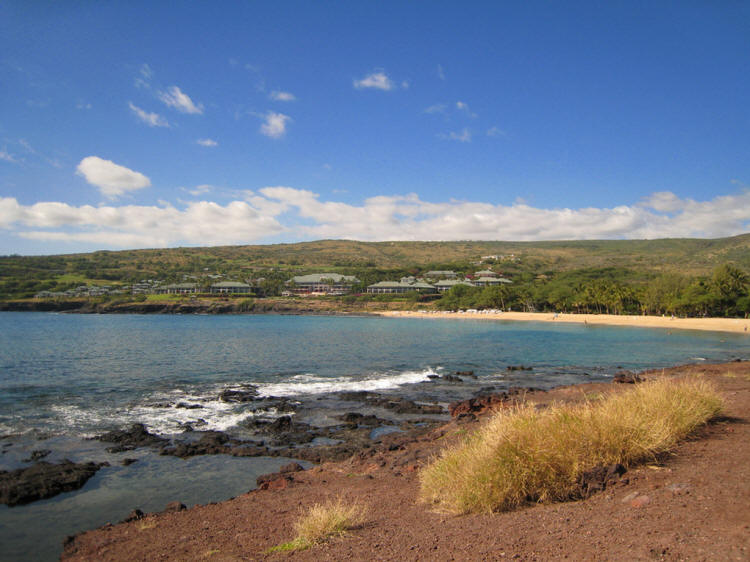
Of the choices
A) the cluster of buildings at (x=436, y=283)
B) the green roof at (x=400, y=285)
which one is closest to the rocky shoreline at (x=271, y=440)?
the cluster of buildings at (x=436, y=283)

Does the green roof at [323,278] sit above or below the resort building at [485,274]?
below

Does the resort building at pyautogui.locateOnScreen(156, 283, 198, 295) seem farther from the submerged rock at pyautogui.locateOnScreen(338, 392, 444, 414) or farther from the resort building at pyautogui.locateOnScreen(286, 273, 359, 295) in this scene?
the submerged rock at pyautogui.locateOnScreen(338, 392, 444, 414)

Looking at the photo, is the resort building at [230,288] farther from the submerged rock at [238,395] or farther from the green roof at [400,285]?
the submerged rock at [238,395]

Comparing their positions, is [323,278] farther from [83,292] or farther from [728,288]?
[728,288]

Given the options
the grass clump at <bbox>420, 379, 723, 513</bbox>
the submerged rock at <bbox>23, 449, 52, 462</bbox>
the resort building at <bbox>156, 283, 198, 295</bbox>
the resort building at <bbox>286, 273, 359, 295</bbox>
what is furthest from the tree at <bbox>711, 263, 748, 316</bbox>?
the resort building at <bbox>156, 283, 198, 295</bbox>

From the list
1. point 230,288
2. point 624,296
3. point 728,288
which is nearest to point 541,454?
point 728,288

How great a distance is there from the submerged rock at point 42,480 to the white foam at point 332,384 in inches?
412

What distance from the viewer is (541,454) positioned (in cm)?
728

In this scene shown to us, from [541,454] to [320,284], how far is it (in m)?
140

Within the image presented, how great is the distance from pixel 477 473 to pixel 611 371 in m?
25.7

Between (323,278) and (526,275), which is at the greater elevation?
(526,275)

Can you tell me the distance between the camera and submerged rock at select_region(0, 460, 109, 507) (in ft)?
35.4

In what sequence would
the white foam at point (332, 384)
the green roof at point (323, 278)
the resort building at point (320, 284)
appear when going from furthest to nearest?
the green roof at point (323, 278) → the resort building at point (320, 284) → the white foam at point (332, 384)

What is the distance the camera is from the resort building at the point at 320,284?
142 meters
